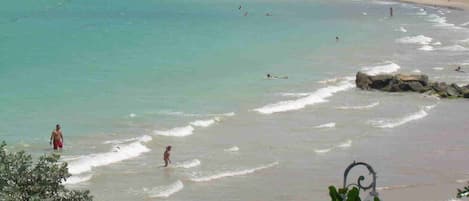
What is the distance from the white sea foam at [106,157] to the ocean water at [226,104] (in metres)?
0.06

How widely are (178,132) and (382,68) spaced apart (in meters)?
19.8

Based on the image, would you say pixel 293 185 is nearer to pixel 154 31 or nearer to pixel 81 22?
pixel 154 31

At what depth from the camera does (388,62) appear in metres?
52.5

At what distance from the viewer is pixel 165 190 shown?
24.4m

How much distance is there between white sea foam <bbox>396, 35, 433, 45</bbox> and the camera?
64.2m

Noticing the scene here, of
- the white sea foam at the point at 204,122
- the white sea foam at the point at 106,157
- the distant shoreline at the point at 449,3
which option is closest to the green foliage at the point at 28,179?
the white sea foam at the point at 106,157

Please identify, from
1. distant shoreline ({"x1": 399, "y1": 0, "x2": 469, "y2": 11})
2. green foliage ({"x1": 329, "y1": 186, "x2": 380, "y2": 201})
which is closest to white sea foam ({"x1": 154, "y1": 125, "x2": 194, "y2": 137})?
green foliage ({"x1": 329, "y1": 186, "x2": 380, "y2": 201})

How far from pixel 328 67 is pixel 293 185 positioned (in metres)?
26.7

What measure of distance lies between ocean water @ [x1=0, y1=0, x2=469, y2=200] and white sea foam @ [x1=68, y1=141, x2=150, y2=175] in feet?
0.19

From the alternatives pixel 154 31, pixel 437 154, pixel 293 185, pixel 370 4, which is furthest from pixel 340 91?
pixel 370 4

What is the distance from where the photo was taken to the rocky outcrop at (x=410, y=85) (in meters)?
39.8

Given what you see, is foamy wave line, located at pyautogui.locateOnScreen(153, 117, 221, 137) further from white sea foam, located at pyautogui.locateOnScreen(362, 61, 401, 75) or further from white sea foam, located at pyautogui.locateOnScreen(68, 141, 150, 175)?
white sea foam, located at pyautogui.locateOnScreen(362, 61, 401, 75)

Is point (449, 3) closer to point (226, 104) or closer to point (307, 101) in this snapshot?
point (307, 101)

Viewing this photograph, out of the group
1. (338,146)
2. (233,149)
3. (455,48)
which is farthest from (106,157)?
(455,48)
